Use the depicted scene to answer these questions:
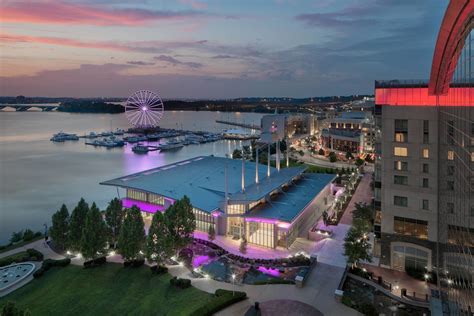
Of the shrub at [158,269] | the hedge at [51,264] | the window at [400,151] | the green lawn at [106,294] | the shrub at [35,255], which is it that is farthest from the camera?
the shrub at [35,255]

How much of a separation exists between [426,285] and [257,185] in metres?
14.3

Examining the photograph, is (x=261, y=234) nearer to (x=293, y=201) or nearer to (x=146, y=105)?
(x=293, y=201)

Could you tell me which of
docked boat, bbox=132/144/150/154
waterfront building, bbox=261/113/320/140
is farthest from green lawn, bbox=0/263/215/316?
waterfront building, bbox=261/113/320/140

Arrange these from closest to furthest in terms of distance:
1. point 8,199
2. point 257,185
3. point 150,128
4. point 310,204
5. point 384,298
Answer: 1. point 384,298
2. point 310,204
3. point 257,185
4. point 8,199
5. point 150,128

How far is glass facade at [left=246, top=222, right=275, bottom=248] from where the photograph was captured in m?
23.5

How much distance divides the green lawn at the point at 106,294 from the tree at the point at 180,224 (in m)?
2.08

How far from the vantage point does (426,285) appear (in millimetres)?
Answer: 18594

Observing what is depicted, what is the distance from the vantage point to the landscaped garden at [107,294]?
56.6ft

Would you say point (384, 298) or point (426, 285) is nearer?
point (384, 298)

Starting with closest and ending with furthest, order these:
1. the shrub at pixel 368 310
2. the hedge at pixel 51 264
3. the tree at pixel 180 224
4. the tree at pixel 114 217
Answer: the shrub at pixel 368 310
the tree at pixel 180 224
the hedge at pixel 51 264
the tree at pixel 114 217

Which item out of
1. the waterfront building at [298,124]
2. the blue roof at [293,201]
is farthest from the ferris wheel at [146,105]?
the blue roof at [293,201]

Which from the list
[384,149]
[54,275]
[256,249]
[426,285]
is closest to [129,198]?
[54,275]

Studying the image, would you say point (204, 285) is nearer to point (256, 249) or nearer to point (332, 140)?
point (256, 249)

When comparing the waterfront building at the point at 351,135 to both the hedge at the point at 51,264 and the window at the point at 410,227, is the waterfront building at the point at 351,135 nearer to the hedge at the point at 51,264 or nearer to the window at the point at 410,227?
the window at the point at 410,227
